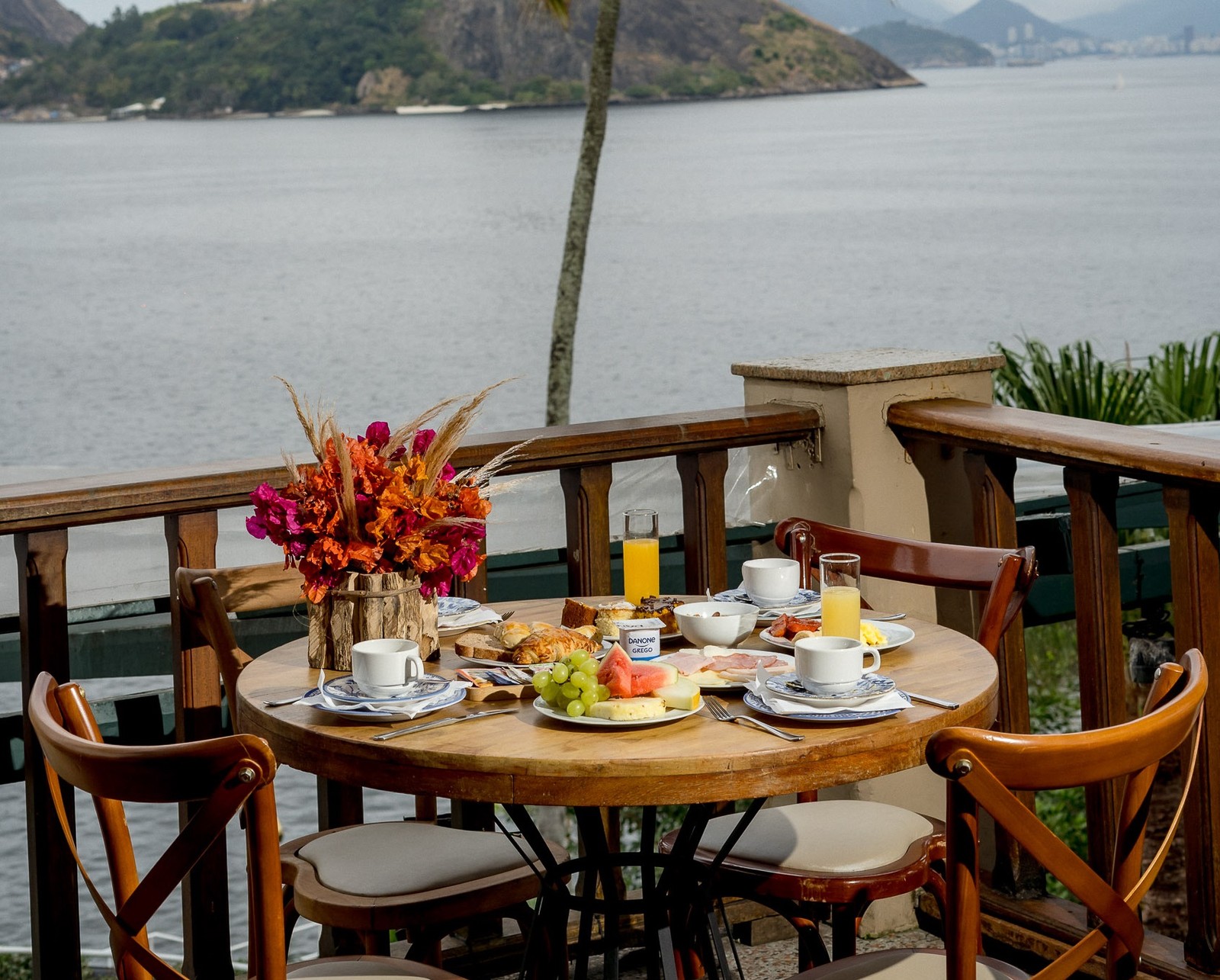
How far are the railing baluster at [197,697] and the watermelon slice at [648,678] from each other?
103cm

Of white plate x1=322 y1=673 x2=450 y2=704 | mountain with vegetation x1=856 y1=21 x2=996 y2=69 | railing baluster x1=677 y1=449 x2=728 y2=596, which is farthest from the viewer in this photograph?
mountain with vegetation x1=856 y1=21 x2=996 y2=69

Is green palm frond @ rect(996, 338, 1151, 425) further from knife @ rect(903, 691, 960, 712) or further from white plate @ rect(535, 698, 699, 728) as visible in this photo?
white plate @ rect(535, 698, 699, 728)

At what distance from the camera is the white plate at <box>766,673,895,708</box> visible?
6.75 ft

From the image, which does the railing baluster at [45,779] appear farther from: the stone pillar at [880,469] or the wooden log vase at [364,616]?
the stone pillar at [880,469]

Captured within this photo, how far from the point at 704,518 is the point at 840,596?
1.10 m

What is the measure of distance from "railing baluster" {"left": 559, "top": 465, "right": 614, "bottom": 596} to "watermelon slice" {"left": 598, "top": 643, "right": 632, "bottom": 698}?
107cm

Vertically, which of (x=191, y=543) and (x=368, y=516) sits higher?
(x=368, y=516)

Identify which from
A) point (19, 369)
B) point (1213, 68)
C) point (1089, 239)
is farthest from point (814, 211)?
point (1213, 68)

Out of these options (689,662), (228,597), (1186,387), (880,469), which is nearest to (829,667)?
(689,662)

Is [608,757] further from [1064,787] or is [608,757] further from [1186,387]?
[1186,387]

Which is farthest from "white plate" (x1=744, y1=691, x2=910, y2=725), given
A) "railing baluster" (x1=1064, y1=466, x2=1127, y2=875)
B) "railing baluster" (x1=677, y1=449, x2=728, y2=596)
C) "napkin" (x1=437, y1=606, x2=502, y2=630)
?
"railing baluster" (x1=677, y1=449, x2=728, y2=596)

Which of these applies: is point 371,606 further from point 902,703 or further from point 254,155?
point 254,155

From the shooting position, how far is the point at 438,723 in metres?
2.07

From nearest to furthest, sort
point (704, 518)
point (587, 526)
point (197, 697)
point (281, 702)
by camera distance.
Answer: point (281, 702) → point (197, 697) → point (587, 526) → point (704, 518)
